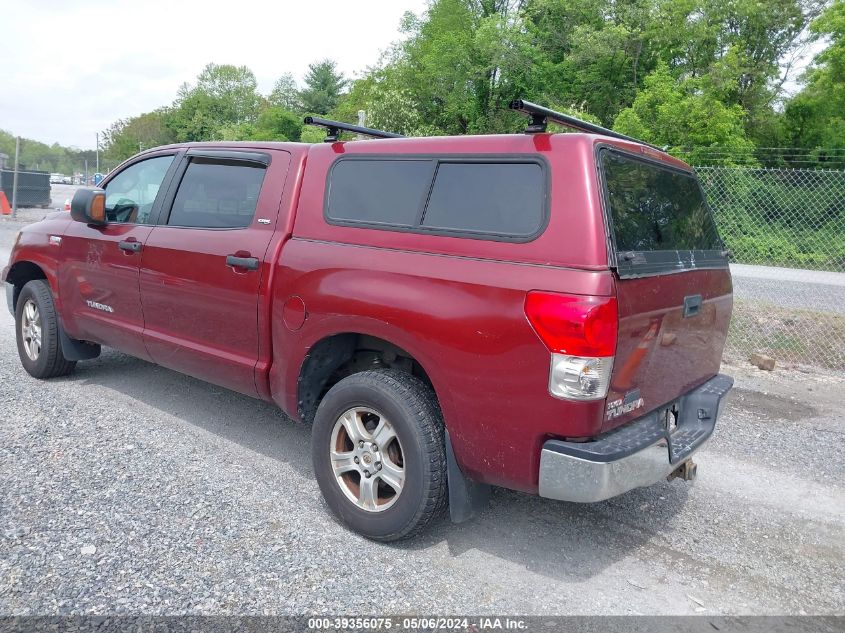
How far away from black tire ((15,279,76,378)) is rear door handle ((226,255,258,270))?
91.4 inches

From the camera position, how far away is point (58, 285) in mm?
5305

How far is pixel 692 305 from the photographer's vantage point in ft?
11.0

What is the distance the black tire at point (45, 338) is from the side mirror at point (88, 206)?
0.98m

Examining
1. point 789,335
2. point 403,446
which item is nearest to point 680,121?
point 789,335

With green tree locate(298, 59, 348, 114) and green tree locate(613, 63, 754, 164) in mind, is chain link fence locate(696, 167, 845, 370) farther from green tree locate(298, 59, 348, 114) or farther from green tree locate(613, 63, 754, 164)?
green tree locate(298, 59, 348, 114)

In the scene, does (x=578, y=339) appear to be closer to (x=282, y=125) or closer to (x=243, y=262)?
(x=243, y=262)

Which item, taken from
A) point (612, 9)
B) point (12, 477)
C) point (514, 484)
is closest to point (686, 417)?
point (514, 484)

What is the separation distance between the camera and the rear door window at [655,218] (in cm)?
292

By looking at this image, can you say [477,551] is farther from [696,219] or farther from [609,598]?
[696,219]

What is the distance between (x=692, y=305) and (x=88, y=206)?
13.1 ft

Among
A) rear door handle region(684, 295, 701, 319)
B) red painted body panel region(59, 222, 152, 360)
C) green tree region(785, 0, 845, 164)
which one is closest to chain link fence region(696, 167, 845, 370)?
rear door handle region(684, 295, 701, 319)

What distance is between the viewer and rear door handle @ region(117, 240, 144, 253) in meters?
4.57

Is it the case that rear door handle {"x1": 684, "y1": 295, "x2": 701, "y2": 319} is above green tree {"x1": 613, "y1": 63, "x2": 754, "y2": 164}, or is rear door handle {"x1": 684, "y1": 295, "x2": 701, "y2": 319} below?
below

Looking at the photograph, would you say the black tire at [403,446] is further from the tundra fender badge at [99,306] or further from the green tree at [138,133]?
the green tree at [138,133]
